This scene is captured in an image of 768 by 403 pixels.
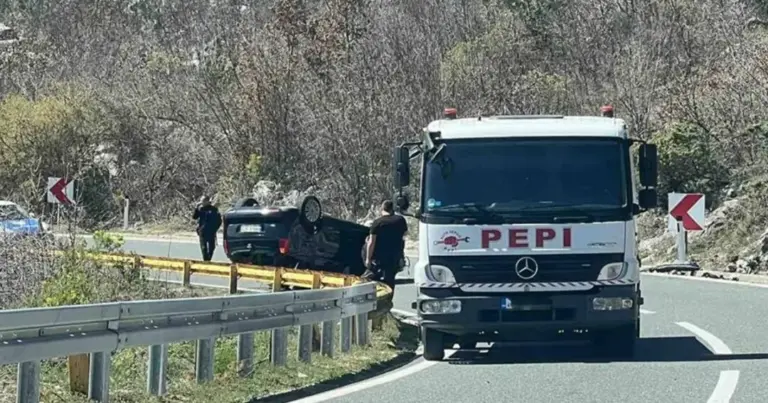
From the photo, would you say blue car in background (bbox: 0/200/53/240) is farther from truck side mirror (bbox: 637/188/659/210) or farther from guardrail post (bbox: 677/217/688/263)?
guardrail post (bbox: 677/217/688/263)

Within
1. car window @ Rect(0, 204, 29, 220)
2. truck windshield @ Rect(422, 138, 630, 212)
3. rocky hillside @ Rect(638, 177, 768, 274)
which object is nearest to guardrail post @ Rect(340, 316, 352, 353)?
truck windshield @ Rect(422, 138, 630, 212)

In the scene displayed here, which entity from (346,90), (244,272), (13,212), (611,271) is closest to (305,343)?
(611,271)

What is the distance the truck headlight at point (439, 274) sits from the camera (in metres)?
13.1

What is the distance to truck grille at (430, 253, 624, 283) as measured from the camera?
1288 cm

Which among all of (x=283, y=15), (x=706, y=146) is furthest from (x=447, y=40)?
(x=706, y=146)

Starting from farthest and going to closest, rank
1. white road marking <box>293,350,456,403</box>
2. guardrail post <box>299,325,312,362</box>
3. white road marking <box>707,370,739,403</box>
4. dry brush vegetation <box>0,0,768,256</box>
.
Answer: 1. dry brush vegetation <box>0,0,768,256</box>
2. guardrail post <box>299,325,312,362</box>
3. white road marking <box>293,350,456,403</box>
4. white road marking <box>707,370,739,403</box>

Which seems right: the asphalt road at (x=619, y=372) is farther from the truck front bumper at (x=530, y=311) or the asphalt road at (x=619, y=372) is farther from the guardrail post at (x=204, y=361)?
the guardrail post at (x=204, y=361)

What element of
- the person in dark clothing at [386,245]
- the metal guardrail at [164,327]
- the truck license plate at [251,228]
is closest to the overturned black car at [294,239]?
the truck license plate at [251,228]

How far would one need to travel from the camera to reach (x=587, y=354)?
46.3 ft

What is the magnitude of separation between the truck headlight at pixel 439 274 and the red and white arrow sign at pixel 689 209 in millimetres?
14732

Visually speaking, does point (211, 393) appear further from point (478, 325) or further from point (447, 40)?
point (447, 40)

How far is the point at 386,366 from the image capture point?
13.5 metres

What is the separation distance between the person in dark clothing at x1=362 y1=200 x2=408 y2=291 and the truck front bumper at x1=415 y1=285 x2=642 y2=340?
11.3 ft

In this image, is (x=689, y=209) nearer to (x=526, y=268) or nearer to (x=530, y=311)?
(x=530, y=311)
